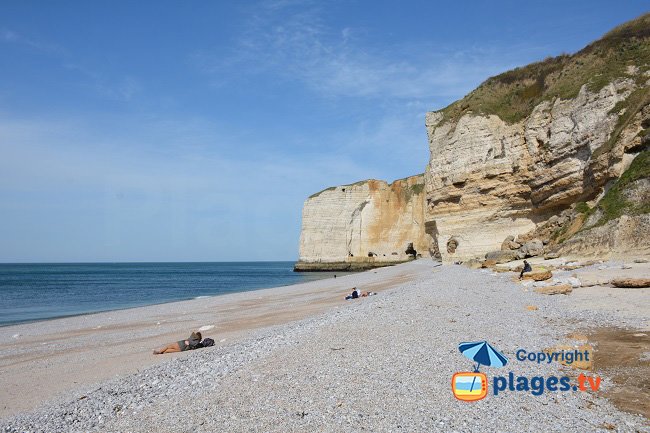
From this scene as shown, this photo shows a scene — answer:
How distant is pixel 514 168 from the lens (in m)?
31.2

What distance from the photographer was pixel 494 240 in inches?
1267

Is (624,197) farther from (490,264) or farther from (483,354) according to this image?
(483,354)

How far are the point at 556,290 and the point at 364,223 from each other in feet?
198

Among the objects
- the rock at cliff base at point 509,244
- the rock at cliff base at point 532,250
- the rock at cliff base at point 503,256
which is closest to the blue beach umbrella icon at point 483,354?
the rock at cliff base at point 532,250

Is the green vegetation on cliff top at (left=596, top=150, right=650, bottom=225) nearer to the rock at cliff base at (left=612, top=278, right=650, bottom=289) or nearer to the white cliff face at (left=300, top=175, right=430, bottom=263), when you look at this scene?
the rock at cliff base at (left=612, top=278, right=650, bottom=289)

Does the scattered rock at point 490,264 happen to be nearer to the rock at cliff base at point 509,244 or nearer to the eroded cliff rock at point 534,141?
the rock at cliff base at point 509,244

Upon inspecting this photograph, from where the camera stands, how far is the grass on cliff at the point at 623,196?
64.2ft

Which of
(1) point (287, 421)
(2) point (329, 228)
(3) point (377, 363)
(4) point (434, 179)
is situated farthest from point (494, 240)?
(2) point (329, 228)

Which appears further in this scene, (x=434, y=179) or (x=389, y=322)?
(x=434, y=179)

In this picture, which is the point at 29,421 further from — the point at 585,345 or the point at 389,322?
the point at 585,345

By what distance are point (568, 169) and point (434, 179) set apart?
1062 centimetres

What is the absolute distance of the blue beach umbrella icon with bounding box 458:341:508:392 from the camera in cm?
616

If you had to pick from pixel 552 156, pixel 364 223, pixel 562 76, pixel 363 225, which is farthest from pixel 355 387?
pixel 363 225

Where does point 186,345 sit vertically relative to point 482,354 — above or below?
below
